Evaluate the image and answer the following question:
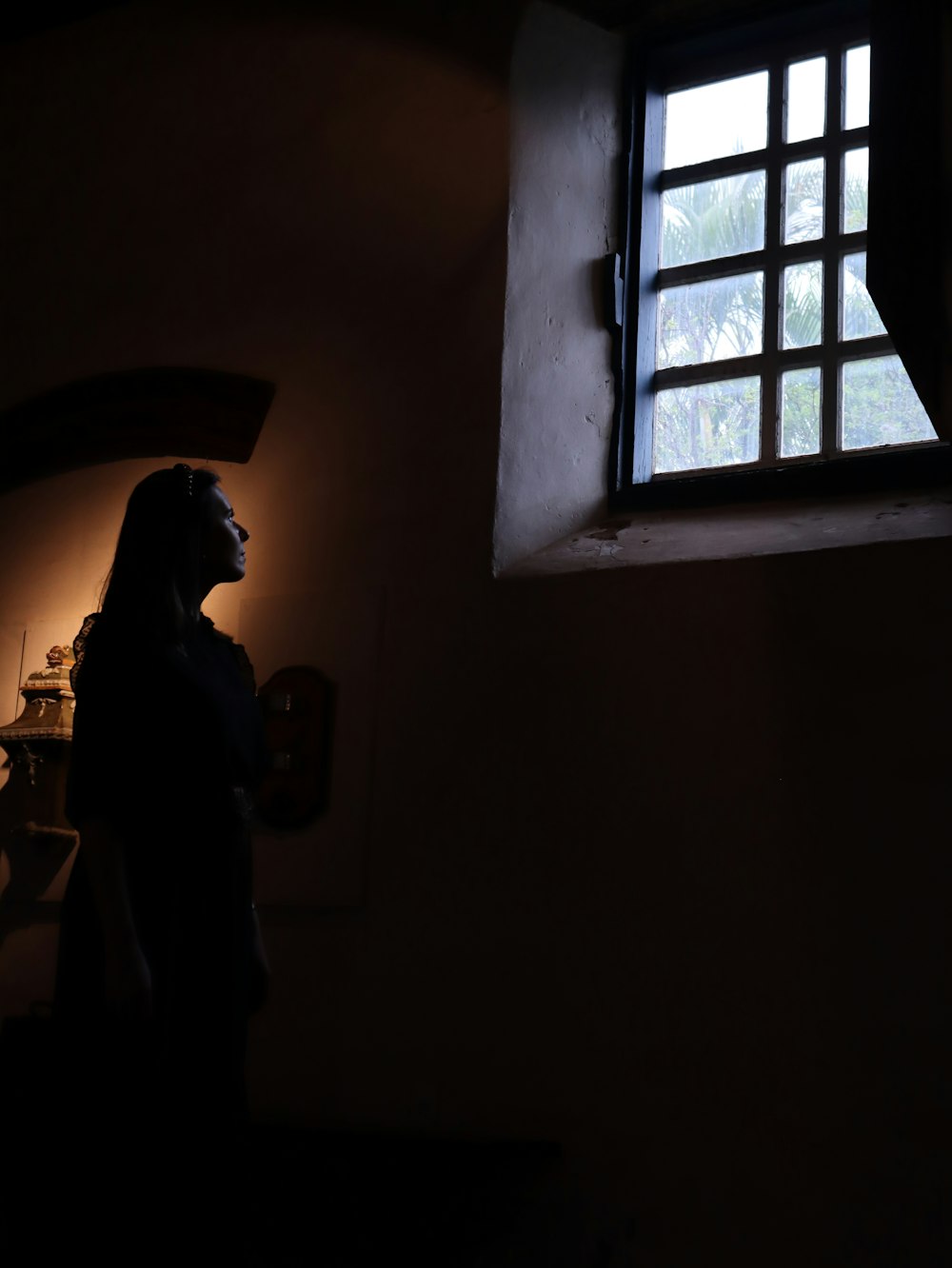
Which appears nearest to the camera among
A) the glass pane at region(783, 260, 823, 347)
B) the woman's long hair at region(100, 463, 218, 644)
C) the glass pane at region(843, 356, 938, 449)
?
the woman's long hair at region(100, 463, 218, 644)

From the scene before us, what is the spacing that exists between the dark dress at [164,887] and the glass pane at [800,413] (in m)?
1.72

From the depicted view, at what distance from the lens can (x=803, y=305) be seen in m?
3.47

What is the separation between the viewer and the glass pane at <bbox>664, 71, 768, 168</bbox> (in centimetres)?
368

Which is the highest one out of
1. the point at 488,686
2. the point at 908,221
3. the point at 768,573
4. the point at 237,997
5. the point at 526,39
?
the point at 526,39

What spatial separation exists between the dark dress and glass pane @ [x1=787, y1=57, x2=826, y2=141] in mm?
2300

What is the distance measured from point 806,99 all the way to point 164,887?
8.74ft

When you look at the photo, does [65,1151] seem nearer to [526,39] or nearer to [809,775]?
[809,775]

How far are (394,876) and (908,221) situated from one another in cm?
174

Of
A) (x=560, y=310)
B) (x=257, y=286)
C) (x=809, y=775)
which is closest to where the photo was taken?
(x=809, y=775)

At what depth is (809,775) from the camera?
2.79m

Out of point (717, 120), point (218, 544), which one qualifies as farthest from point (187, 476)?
point (717, 120)

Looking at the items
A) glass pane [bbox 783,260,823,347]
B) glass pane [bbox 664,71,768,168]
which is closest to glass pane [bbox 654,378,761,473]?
glass pane [bbox 783,260,823,347]

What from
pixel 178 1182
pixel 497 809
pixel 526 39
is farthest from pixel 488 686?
pixel 526 39

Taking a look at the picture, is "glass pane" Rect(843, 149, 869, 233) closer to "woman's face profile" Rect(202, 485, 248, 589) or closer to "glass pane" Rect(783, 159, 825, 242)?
"glass pane" Rect(783, 159, 825, 242)
